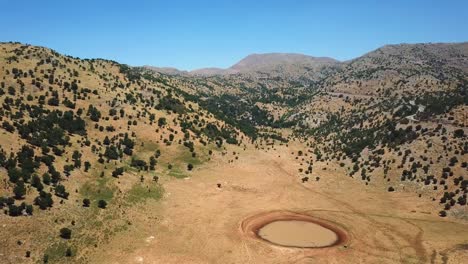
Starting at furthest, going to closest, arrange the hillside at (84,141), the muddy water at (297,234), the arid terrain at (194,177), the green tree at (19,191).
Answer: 1. the hillside at (84,141)
2. the green tree at (19,191)
3. the muddy water at (297,234)
4. the arid terrain at (194,177)

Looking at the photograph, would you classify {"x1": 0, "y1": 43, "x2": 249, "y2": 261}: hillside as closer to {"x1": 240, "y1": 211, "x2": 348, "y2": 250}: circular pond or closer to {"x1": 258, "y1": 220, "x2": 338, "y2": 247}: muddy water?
{"x1": 240, "y1": 211, "x2": 348, "y2": 250}: circular pond

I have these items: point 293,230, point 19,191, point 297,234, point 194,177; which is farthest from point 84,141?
point 297,234

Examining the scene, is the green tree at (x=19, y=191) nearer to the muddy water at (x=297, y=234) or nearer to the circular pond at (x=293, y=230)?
the circular pond at (x=293, y=230)

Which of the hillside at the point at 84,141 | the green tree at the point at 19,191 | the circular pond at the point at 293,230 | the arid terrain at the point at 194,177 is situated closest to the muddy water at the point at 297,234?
the circular pond at the point at 293,230

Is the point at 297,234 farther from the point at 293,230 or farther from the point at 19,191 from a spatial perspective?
the point at 19,191

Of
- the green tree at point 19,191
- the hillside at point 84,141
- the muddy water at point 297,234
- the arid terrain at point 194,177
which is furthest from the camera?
the hillside at point 84,141

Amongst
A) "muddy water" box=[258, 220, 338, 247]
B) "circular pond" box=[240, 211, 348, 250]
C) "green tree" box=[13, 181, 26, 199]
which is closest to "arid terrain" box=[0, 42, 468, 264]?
"green tree" box=[13, 181, 26, 199]

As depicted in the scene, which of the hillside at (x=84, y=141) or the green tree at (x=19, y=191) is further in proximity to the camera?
the hillside at (x=84, y=141)
